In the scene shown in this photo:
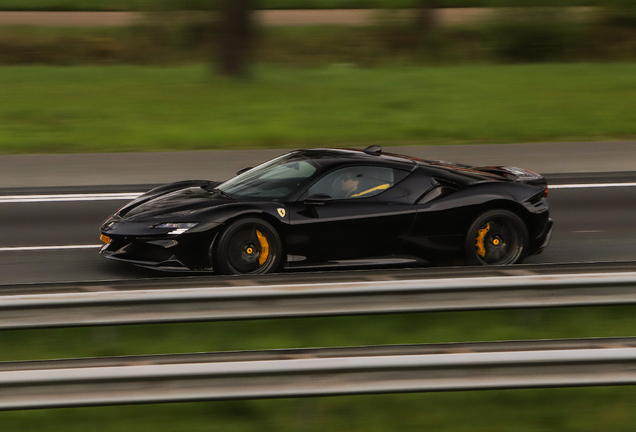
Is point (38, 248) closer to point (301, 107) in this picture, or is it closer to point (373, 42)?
point (301, 107)

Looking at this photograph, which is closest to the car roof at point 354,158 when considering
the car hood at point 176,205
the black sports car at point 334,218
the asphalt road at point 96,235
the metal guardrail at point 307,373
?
the black sports car at point 334,218

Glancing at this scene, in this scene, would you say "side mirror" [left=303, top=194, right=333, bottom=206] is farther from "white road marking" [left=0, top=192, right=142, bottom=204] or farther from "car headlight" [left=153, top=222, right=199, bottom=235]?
"white road marking" [left=0, top=192, right=142, bottom=204]

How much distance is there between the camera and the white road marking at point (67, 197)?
11000 mm

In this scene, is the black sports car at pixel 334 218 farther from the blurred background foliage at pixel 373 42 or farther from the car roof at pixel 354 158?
the blurred background foliage at pixel 373 42

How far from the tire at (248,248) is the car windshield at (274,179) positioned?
0.42 metres

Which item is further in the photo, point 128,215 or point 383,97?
point 383,97

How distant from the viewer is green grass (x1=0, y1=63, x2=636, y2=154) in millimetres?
14539

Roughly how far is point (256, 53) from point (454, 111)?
31.8 ft

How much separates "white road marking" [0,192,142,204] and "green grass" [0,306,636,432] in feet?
17.9

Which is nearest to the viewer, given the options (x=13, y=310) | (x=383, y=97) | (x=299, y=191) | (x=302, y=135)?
(x=13, y=310)

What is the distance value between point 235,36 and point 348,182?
1205cm

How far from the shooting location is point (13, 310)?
181 inches

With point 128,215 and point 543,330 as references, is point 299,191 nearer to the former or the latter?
point 128,215

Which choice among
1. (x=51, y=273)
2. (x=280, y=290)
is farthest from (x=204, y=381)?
(x=51, y=273)
